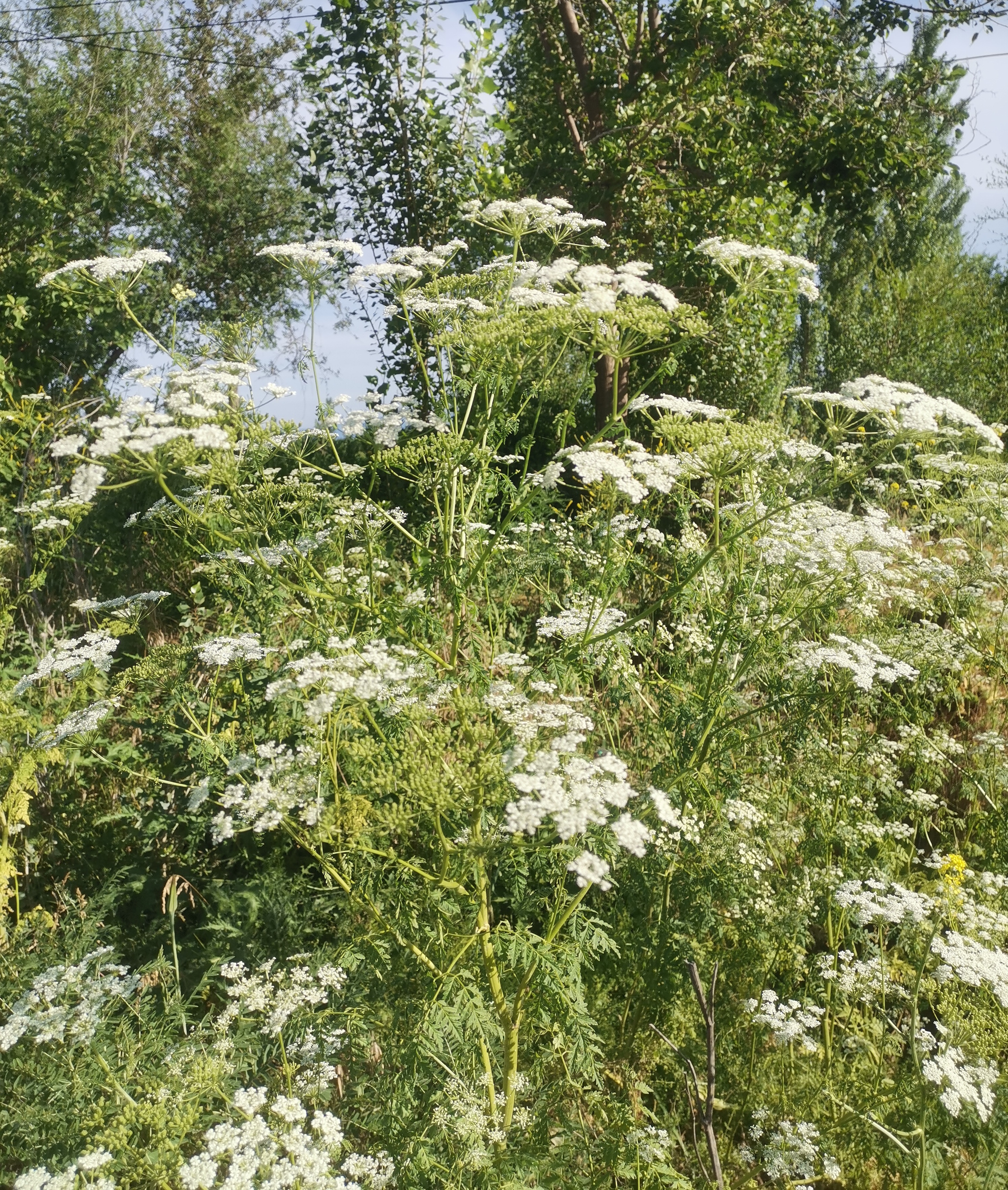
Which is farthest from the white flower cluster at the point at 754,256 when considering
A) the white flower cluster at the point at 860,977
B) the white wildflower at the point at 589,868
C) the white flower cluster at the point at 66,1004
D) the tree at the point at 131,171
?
the tree at the point at 131,171

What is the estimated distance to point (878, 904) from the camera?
3.12 meters

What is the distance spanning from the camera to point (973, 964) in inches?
104

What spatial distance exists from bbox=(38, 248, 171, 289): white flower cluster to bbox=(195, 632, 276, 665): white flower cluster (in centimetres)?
154

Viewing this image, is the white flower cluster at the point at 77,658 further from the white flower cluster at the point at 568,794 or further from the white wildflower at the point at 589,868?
the white wildflower at the point at 589,868

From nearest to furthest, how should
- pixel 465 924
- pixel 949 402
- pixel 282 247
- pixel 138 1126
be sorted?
pixel 138 1126
pixel 465 924
pixel 282 247
pixel 949 402

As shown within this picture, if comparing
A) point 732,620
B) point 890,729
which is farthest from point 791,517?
point 890,729

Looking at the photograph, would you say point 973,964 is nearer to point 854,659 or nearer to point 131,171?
point 854,659

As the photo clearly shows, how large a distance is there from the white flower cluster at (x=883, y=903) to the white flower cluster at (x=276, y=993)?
70.7 inches

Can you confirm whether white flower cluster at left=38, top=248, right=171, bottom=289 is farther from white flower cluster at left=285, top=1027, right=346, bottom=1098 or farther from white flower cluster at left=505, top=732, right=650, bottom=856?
white flower cluster at left=285, top=1027, right=346, bottom=1098

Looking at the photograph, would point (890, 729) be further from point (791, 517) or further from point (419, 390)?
point (419, 390)

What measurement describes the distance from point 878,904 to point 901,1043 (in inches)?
27.1

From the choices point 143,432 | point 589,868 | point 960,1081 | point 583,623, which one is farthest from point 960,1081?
point 143,432

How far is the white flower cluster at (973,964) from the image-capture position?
256 centimetres

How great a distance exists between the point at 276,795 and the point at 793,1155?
6.58ft
